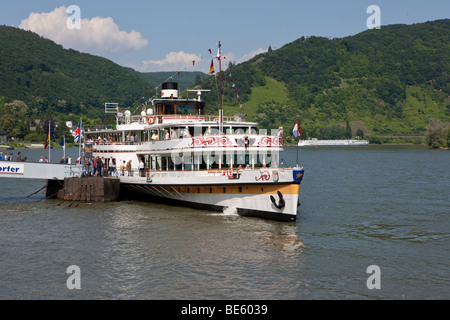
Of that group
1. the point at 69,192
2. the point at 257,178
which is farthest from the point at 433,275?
the point at 69,192

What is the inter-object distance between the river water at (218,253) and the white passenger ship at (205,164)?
106 cm

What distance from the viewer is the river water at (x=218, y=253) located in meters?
17.0

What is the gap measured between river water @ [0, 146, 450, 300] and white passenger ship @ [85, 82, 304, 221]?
1064 millimetres

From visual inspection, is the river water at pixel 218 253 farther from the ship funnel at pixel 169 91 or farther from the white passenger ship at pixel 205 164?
the ship funnel at pixel 169 91

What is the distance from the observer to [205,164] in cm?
3098

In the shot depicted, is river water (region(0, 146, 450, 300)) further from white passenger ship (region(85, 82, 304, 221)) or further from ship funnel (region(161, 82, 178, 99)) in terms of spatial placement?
ship funnel (region(161, 82, 178, 99))

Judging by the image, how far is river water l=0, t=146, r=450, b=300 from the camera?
17016 millimetres

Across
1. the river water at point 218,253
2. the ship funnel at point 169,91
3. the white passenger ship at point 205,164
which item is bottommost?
the river water at point 218,253

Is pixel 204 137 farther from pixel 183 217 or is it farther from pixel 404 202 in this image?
pixel 404 202

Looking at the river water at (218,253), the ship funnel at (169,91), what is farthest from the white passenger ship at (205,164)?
the river water at (218,253)

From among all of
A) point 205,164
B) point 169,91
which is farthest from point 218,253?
point 169,91

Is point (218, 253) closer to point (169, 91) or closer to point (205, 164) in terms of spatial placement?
point (205, 164)

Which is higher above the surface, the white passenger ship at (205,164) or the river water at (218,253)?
the white passenger ship at (205,164)
